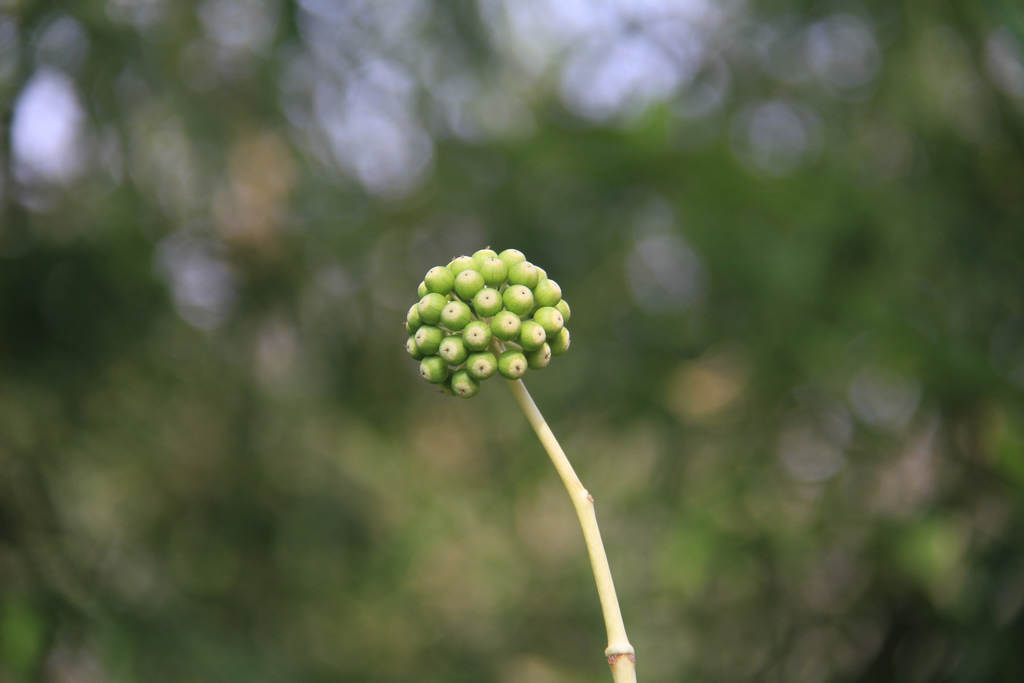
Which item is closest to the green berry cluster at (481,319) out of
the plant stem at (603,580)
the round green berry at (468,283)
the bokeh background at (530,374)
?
the round green berry at (468,283)

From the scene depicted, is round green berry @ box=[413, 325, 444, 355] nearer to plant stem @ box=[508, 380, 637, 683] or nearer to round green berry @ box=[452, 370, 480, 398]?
round green berry @ box=[452, 370, 480, 398]

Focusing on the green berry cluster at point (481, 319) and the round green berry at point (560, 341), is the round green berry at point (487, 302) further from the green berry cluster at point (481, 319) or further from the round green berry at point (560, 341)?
the round green berry at point (560, 341)

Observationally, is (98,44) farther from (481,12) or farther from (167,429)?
(167,429)

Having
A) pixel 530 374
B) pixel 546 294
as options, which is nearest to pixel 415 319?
pixel 546 294

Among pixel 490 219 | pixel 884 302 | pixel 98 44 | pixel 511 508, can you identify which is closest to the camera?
pixel 884 302

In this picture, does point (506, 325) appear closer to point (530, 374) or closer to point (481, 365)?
point (481, 365)

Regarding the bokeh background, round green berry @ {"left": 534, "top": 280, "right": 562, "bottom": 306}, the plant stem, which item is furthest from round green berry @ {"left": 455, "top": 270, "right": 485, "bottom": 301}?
the bokeh background

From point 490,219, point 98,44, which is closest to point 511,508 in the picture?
point 490,219
